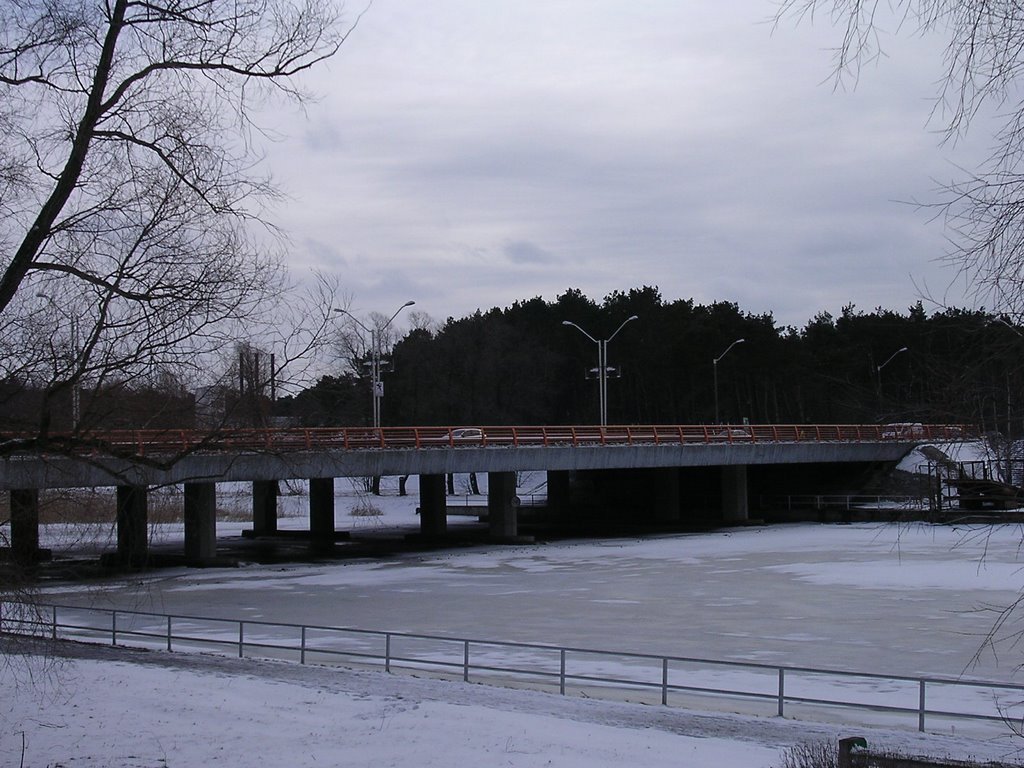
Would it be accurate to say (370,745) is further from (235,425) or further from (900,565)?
(900,565)

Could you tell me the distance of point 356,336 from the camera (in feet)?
58.1

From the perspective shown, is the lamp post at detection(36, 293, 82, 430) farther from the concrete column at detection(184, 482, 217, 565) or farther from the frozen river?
the concrete column at detection(184, 482, 217, 565)

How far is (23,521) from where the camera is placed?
38.7ft

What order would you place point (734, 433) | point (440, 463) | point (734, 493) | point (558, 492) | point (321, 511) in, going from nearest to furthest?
point (440, 463) → point (321, 511) → point (734, 433) → point (734, 493) → point (558, 492)

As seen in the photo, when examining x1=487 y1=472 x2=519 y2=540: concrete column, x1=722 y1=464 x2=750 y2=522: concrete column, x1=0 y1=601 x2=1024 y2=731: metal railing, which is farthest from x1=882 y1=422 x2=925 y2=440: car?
x1=722 y1=464 x2=750 y2=522: concrete column

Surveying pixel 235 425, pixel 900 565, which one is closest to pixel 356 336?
pixel 235 425

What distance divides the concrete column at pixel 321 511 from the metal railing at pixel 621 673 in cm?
4202

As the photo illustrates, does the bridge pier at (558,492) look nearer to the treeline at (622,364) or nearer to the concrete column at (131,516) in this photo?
the treeline at (622,364)

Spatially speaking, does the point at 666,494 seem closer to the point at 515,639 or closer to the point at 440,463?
the point at 440,463

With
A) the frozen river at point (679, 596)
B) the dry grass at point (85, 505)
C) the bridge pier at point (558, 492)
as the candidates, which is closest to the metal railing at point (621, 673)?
the frozen river at point (679, 596)

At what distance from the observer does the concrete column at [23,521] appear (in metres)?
11.4

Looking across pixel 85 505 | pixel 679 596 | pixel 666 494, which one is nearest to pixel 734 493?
pixel 666 494

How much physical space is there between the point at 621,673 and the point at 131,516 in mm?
11790

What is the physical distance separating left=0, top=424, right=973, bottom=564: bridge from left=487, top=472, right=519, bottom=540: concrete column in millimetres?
66
